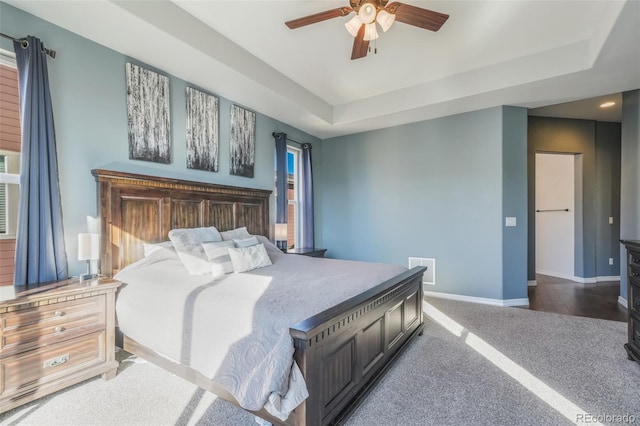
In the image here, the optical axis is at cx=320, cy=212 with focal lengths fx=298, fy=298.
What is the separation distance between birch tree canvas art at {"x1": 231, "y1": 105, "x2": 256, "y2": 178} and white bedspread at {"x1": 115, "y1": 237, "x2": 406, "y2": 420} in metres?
1.68

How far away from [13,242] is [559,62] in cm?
527

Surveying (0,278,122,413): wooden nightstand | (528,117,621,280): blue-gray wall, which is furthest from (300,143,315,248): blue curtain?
(528,117,621,280): blue-gray wall

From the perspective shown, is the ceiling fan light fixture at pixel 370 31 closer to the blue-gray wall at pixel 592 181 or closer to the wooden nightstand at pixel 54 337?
the wooden nightstand at pixel 54 337

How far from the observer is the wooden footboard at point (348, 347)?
147cm

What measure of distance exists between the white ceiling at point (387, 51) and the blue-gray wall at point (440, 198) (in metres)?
0.46

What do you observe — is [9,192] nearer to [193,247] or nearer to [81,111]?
[81,111]

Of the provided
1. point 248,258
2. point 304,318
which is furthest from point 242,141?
point 304,318

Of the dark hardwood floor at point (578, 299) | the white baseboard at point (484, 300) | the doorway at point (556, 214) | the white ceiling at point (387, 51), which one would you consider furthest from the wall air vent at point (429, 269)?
the doorway at point (556, 214)

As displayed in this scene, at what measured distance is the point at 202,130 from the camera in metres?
3.52

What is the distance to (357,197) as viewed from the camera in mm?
5297

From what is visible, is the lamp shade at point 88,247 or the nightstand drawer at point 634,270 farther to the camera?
the nightstand drawer at point 634,270

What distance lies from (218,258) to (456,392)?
205cm

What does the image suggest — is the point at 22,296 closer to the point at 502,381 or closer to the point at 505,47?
the point at 502,381

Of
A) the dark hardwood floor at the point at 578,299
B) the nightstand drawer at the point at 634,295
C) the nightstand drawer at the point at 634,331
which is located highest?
the nightstand drawer at the point at 634,295
